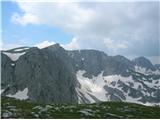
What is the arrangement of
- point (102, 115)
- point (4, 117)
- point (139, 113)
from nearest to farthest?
1. point (4, 117)
2. point (102, 115)
3. point (139, 113)

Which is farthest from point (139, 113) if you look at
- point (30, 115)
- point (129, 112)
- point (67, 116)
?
point (30, 115)

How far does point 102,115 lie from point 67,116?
501cm

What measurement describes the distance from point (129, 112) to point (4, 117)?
1986cm

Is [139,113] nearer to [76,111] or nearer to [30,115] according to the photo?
[76,111]

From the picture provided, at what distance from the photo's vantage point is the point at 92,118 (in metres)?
40.9

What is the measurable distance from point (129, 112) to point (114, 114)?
4680 millimetres

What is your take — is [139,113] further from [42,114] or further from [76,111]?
[42,114]

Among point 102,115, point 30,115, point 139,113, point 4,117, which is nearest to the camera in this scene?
point 4,117

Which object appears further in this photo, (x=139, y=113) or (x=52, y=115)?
(x=139, y=113)

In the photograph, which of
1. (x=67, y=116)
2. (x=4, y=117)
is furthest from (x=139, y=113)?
(x=4, y=117)

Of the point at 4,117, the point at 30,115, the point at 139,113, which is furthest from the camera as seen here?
the point at 139,113

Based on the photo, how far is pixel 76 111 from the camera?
45.4 m

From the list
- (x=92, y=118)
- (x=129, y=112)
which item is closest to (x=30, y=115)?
(x=92, y=118)

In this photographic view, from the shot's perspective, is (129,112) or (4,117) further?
(129,112)
